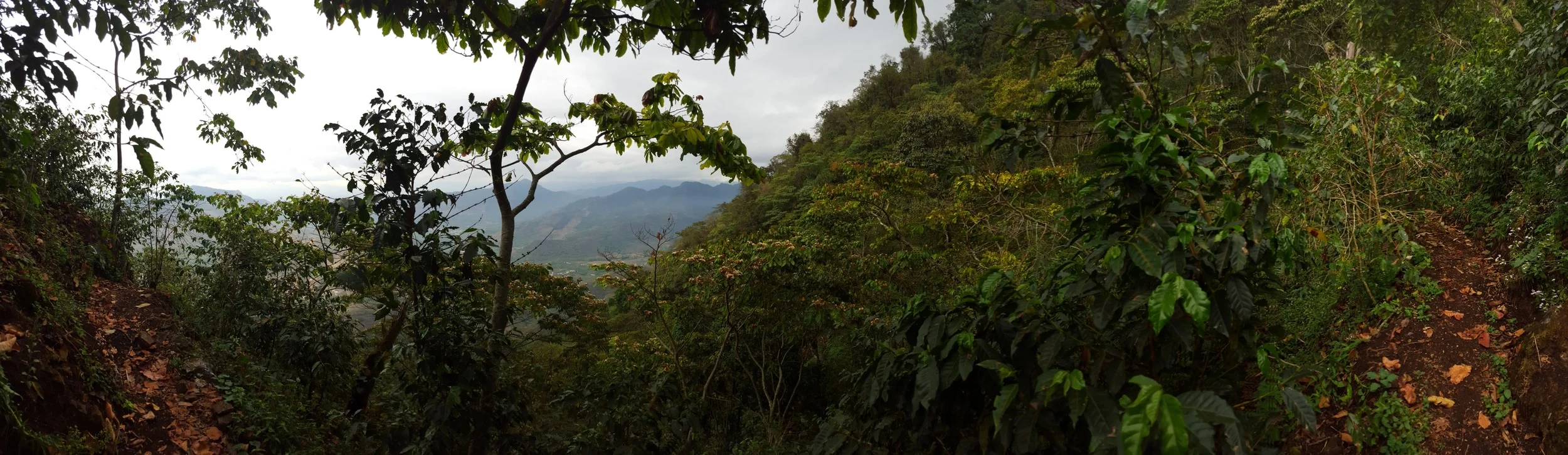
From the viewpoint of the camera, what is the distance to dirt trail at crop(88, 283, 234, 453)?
3.03 m

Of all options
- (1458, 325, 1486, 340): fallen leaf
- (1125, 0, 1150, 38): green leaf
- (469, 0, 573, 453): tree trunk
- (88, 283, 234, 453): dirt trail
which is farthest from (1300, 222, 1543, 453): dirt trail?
(88, 283, 234, 453): dirt trail

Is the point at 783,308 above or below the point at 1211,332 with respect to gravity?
below

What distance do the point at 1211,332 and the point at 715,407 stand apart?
584 cm

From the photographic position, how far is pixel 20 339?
2652mm

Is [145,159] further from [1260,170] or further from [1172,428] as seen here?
[1260,170]

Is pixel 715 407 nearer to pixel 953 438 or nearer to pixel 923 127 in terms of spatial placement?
pixel 953 438

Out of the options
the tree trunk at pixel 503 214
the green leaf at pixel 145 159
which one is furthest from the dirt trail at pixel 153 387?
the green leaf at pixel 145 159

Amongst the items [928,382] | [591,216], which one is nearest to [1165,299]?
[928,382]

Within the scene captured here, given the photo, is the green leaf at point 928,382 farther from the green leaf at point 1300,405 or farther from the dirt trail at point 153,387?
the dirt trail at point 153,387

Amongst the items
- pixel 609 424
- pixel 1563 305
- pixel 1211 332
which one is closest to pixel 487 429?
pixel 609 424

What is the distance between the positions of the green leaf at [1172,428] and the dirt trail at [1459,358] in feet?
9.16

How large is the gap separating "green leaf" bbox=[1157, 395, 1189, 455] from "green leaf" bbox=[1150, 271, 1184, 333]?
0.19 metres

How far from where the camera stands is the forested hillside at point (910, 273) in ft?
4.85

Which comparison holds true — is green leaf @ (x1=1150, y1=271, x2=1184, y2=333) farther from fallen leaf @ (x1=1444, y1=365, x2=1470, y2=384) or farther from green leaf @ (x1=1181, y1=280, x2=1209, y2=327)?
fallen leaf @ (x1=1444, y1=365, x2=1470, y2=384)
